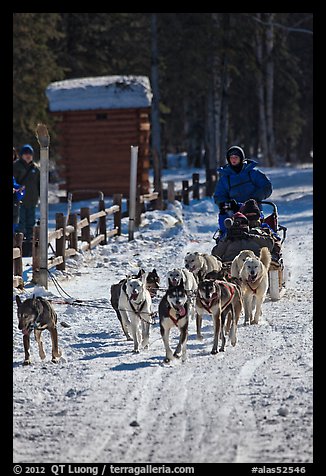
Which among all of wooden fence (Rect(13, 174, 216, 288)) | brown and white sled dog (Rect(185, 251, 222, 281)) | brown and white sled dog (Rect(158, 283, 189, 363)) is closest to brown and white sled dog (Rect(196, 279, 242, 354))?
brown and white sled dog (Rect(158, 283, 189, 363))

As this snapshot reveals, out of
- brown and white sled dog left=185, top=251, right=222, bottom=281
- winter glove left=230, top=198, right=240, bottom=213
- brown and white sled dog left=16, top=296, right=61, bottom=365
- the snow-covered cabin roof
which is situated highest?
the snow-covered cabin roof

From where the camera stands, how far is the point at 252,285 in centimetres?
1109

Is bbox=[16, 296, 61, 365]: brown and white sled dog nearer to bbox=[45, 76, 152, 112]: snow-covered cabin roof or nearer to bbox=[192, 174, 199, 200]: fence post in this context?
bbox=[45, 76, 152, 112]: snow-covered cabin roof

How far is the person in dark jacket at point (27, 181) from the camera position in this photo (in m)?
17.1

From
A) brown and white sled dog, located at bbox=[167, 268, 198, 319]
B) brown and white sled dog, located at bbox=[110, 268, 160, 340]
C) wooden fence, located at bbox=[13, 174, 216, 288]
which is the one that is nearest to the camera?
brown and white sled dog, located at bbox=[167, 268, 198, 319]

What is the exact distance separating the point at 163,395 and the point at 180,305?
1.50 meters

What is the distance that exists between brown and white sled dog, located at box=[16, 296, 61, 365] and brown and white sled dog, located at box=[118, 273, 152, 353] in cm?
85

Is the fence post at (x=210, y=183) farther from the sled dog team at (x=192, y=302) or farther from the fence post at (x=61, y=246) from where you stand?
the sled dog team at (x=192, y=302)

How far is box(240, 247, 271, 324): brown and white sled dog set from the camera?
11016 millimetres

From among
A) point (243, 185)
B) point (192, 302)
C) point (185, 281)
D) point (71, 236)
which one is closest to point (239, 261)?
point (192, 302)

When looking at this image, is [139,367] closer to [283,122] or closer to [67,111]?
[67,111]

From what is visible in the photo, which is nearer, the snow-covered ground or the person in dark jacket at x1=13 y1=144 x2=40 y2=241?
the snow-covered ground

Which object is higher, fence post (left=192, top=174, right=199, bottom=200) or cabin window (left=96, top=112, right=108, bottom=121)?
cabin window (left=96, top=112, right=108, bottom=121)
